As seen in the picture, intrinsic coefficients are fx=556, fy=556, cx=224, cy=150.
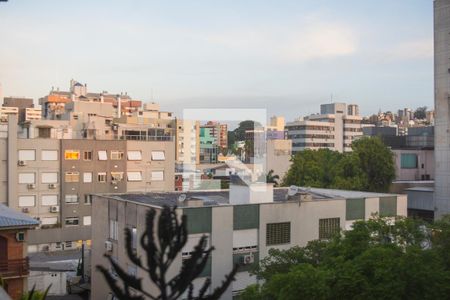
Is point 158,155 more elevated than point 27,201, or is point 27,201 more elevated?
point 158,155

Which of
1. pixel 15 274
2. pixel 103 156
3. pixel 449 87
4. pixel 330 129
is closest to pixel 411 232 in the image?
pixel 15 274

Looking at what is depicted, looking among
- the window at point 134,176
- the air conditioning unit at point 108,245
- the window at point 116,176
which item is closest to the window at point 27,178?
the window at point 116,176

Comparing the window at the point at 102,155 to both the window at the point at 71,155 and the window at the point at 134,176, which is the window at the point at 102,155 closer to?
the window at the point at 71,155

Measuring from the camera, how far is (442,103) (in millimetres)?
42688

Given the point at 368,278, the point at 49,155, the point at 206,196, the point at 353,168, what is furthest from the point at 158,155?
the point at 368,278

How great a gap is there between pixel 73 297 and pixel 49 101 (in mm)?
62478

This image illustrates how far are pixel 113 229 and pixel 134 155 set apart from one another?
2279cm

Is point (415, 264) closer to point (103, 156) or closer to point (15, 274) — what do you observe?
point (15, 274)

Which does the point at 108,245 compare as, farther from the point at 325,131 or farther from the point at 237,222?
the point at 325,131

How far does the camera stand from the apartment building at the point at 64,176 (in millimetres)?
40906

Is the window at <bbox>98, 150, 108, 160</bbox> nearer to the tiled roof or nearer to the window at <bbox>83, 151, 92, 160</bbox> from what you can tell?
the window at <bbox>83, 151, 92, 160</bbox>

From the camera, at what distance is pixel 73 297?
2881 centimetres

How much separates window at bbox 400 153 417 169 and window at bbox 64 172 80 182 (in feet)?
110

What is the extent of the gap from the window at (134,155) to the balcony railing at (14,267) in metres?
26.1
